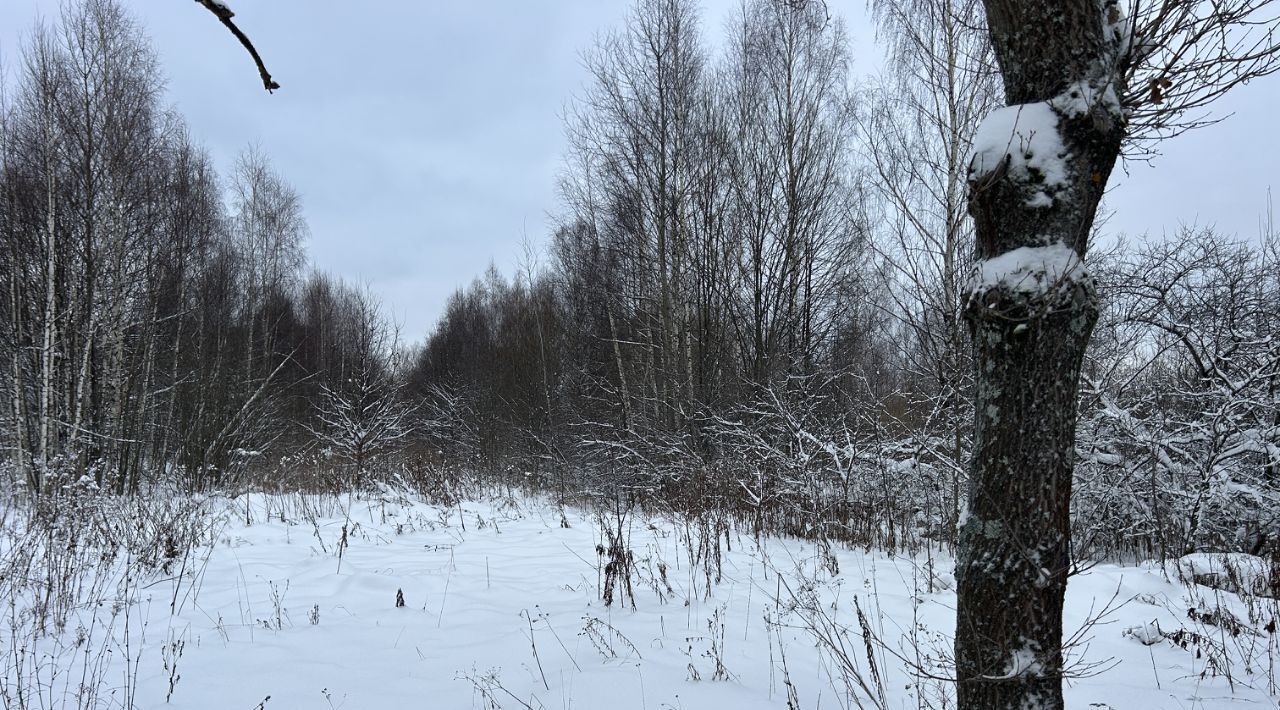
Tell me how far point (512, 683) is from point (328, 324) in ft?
97.7

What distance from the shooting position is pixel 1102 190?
71.9 inches

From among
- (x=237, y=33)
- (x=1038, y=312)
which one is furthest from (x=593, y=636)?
(x=237, y=33)

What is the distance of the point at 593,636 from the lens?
11.8 ft

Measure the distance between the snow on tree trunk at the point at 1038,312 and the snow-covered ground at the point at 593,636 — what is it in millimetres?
151

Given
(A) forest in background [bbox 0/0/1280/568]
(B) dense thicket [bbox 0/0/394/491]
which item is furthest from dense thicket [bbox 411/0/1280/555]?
(B) dense thicket [bbox 0/0/394/491]

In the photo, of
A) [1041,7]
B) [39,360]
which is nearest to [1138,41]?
[1041,7]

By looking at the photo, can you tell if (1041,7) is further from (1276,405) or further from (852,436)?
(852,436)

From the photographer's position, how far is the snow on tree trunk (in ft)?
5.82

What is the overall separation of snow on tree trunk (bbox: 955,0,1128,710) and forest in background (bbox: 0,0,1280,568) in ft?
13.0

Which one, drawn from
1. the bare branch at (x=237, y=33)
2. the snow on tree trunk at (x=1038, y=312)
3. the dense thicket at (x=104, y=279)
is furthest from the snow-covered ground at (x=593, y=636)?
the dense thicket at (x=104, y=279)

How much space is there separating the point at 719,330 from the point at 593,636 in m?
8.64

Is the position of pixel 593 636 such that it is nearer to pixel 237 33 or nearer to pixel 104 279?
pixel 237 33

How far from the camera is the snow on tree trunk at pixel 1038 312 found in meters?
1.77

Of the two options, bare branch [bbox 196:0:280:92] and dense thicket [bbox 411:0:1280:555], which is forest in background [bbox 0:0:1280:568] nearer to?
dense thicket [bbox 411:0:1280:555]
